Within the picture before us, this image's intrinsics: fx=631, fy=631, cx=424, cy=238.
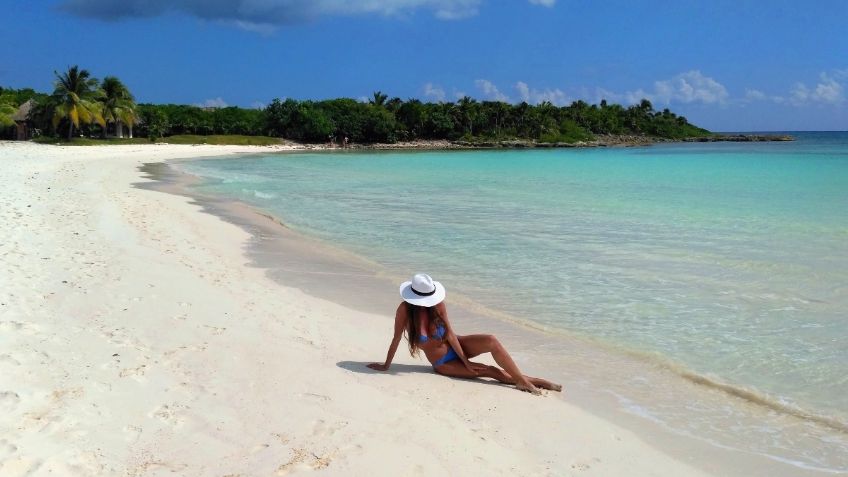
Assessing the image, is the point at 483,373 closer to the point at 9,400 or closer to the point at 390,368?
the point at 390,368

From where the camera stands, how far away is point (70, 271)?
7793 mm

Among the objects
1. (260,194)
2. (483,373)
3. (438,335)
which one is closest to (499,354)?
(483,373)

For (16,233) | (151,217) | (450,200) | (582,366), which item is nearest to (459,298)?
(582,366)

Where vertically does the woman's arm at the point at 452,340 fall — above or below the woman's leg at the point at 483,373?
above

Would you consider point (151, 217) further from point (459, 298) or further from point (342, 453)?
point (342, 453)

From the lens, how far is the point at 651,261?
1062 cm

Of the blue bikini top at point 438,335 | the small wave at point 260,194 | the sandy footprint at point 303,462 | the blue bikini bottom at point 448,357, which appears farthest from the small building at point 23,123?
the sandy footprint at point 303,462

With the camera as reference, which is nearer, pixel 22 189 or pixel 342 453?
pixel 342 453

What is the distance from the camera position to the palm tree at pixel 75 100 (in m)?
54.1

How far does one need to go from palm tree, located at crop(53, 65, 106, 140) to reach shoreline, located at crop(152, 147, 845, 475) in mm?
49078

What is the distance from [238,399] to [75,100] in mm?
59068

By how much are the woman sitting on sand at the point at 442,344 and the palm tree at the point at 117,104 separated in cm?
6335

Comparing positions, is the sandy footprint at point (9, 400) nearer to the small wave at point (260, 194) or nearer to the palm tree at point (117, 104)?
the small wave at point (260, 194)

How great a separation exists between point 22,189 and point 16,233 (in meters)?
7.90
